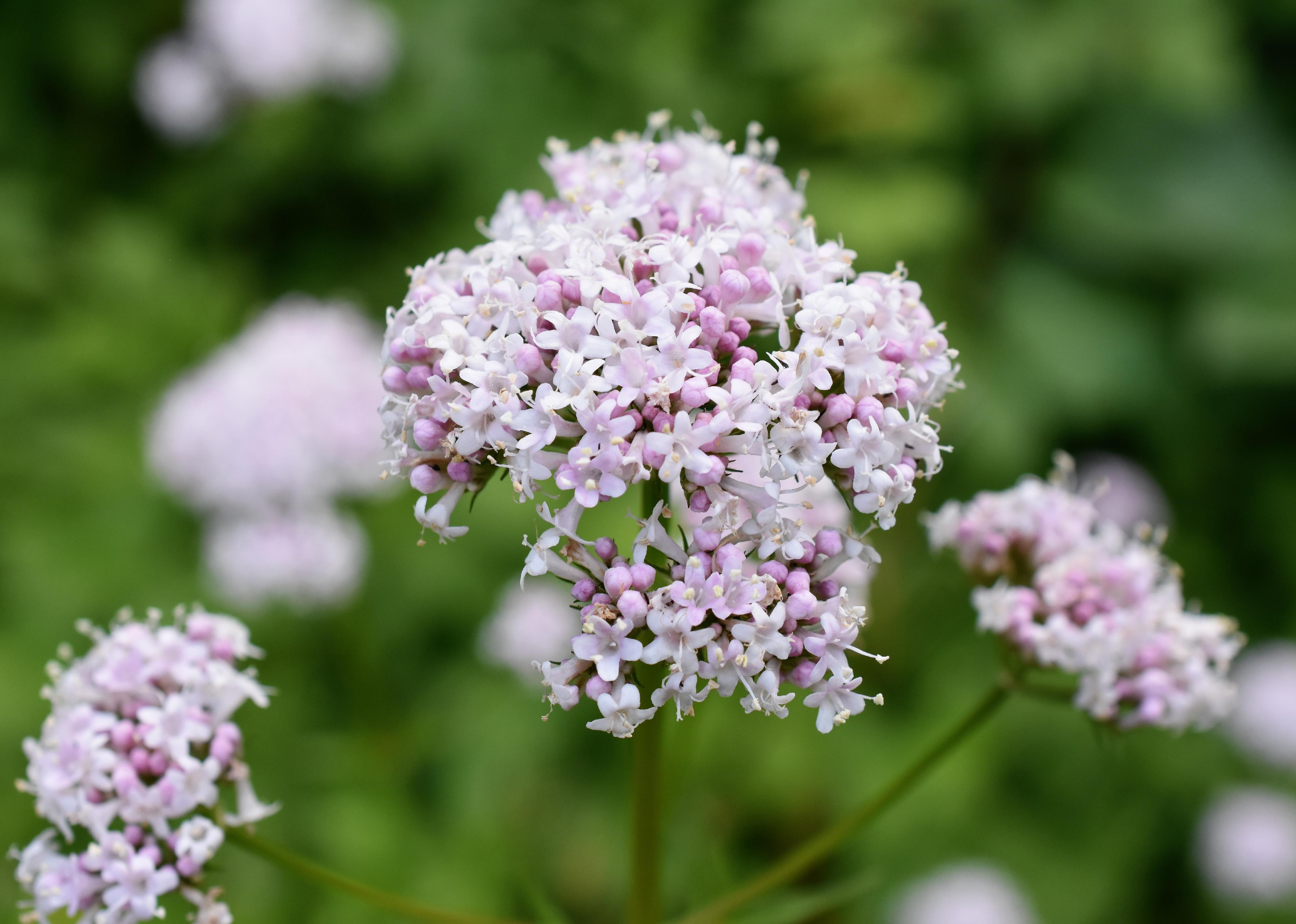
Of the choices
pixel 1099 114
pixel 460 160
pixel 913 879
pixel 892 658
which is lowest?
pixel 913 879

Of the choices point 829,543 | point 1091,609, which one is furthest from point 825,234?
point 829,543

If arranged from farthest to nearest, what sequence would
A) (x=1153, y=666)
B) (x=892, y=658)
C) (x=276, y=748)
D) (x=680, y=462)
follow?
(x=892, y=658) → (x=276, y=748) → (x=1153, y=666) → (x=680, y=462)

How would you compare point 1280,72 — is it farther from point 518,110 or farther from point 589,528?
point 589,528

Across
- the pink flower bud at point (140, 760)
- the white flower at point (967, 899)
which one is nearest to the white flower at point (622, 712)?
the pink flower bud at point (140, 760)

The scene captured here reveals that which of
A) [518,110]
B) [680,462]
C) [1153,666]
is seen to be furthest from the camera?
[518,110]

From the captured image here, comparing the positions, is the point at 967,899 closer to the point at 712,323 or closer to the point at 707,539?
the point at 707,539

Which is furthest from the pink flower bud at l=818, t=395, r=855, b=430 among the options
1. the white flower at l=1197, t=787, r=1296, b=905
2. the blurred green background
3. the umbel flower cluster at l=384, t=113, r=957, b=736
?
the white flower at l=1197, t=787, r=1296, b=905

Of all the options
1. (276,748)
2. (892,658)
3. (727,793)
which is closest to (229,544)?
(276,748)
